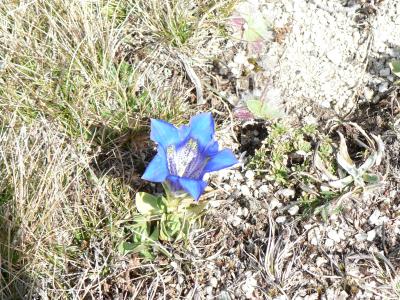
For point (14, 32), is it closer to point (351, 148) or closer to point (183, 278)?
point (183, 278)

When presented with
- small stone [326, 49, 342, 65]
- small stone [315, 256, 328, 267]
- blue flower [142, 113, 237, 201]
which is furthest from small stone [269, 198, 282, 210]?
small stone [326, 49, 342, 65]

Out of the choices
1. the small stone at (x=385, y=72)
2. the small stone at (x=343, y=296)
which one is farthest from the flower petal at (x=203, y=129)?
the small stone at (x=385, y=72)

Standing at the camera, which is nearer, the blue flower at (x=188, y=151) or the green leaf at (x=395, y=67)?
the blue flower at (x=188, y=151)

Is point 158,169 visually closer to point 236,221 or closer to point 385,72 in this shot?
point 236,221

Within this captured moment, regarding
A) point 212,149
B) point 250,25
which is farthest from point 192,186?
point 250,25

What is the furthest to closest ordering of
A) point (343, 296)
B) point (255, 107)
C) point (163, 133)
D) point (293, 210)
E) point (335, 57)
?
point (335, 57), point (255, 107), point (293, 210), point (343, 296), point (163, 133)

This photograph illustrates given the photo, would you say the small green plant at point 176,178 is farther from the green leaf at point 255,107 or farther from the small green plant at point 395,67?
the small green plant at point 395,67
